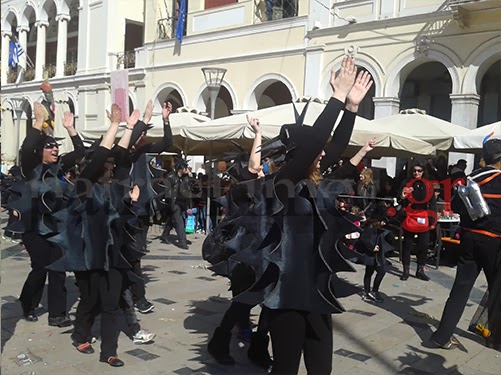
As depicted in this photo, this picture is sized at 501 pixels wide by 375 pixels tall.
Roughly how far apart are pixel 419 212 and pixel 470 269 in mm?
3259

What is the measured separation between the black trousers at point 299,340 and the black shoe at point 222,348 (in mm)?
1443

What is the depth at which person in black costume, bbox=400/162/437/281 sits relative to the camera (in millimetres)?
8141

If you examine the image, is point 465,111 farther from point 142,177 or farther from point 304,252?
point 304,252

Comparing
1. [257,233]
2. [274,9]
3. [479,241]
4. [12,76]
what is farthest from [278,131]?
[12,76]

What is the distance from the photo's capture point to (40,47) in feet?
99.8

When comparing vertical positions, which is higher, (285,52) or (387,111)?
(285,52)

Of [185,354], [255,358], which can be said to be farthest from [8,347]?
[255,358]

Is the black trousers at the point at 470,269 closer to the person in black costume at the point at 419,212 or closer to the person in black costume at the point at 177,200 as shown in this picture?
the person in black costume at the point at 419,212

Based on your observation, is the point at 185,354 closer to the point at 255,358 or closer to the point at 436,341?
the point at 255,358

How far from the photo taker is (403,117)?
12445mm

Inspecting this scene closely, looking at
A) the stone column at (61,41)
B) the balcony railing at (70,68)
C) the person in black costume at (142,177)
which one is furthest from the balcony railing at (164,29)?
the person in black costume at (142,177)

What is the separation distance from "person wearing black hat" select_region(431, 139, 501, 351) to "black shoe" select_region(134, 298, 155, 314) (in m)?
2.90

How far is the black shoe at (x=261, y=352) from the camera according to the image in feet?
14.5

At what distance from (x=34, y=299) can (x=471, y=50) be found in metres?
12.3
